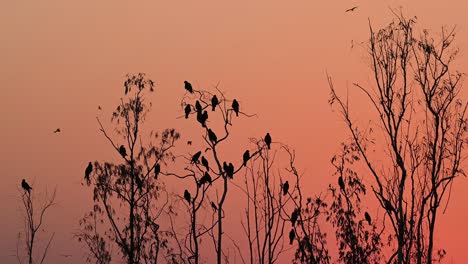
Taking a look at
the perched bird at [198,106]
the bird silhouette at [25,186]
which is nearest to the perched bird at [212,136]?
the perched bird at [198,106]

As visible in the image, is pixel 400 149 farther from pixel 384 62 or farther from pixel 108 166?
pixel 108 166

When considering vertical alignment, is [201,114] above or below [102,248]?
below

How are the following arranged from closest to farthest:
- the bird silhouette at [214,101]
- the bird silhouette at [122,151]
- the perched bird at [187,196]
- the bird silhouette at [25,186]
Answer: the bird silhouette at [214,101] < the perched bird at [187,196] < the bird silhouette at [25,186] < the bird silhouette at [122,151]

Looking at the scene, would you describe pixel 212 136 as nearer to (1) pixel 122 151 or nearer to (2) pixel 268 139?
(2) pixel 268 139

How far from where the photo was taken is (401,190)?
61.2 ft

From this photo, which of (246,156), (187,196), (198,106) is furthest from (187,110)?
(187,196)

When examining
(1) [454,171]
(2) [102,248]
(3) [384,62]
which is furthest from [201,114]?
(2) [102,248]

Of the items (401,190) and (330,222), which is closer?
(401,190)

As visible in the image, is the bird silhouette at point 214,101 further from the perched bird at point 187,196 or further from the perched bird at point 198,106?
the perched bird at point 187,196

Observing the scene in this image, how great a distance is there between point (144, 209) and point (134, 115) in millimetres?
2865

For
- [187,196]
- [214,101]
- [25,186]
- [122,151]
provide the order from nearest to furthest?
[214,101], [187,196], [25,186], [122,151]

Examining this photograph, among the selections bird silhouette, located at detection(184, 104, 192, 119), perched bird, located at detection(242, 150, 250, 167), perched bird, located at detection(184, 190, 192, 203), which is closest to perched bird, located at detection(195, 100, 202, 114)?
bird silhouette, located at detection(184, 104, 192, 119)

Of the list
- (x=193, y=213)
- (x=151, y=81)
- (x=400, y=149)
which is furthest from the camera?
(x=151, y=81)

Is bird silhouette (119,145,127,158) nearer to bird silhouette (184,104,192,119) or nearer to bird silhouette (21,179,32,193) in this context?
bird silhouette (21,179,32,193)
